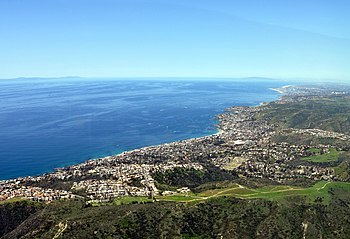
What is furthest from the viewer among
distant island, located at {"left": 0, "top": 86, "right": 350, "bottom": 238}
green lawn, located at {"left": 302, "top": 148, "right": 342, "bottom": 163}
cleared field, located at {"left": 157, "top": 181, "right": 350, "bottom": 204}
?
green lawn, located at {"left": 302, "top": 148, "right": 342, "bottom": 163}

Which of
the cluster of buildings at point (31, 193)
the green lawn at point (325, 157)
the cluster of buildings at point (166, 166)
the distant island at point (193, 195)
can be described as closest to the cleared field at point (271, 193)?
the distant island at point (193, 195)

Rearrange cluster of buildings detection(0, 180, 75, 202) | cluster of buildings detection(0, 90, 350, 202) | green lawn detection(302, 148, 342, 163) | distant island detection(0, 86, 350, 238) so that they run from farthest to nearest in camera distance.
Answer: green lawn detection(302, 148, 342, 163) → cluster of buildings detection(0, 90, 350, 202) → cluster of buildings detection(0, 180, 75, 202) → distant island detection(0, 86, 350, 238)

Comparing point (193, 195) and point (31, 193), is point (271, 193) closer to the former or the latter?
point (193, 195)

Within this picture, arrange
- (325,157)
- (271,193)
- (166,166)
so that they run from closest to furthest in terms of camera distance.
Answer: (271,193) → (166,166) → (325,157)

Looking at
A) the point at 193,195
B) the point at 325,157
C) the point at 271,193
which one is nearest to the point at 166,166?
the point at 193,195

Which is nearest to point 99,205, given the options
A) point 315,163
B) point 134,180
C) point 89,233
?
point 89,233

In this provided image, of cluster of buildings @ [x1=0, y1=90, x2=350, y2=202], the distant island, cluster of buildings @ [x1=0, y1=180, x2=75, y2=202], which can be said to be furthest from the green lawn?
cluster of buildings @ [x1=0, y1=180, x2=75, y2=202]

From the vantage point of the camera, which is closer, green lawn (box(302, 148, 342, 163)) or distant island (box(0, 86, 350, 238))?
distant island (box(0, 86, 350, 238))

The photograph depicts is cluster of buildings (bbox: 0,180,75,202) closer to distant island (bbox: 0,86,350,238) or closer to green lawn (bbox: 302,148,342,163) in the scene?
distant island (bbox: 0,86,350,238)

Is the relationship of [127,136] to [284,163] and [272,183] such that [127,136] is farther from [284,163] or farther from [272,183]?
[272,183]
